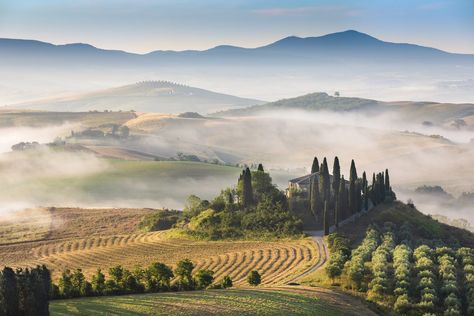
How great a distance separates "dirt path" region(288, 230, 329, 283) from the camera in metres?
81.4

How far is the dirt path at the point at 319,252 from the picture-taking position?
3207 inches

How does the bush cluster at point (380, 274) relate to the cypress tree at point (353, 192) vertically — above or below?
below

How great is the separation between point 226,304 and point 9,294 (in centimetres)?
1803

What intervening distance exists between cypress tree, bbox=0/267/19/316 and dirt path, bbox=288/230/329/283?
126 feet

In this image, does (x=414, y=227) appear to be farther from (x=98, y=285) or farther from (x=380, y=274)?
(x=98, y=285)

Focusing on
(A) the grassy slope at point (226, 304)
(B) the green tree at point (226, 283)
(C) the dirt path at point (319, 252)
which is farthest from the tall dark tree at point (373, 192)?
(A) the grassy slope at point (226, 304)

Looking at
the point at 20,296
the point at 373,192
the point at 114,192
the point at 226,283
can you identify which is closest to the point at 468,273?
the point at 226,283

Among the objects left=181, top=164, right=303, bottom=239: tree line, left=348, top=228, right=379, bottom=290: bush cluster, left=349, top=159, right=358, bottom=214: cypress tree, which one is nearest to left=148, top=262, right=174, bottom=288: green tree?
left=348, top=228, right=379, bottom=290: bush cluster

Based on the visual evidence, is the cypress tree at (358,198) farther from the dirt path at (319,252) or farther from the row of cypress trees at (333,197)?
the dirt path at (319,252)

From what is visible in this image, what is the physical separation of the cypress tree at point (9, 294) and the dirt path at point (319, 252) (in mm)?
38523

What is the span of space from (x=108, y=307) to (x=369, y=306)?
84.7 ft

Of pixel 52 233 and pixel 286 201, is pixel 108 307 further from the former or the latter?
pixel 52 233

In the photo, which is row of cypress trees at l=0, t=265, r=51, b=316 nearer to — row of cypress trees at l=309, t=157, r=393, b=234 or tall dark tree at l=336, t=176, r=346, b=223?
row of cypress trees at l=309, t=157, r=393, b=234

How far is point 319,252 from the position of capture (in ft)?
304
